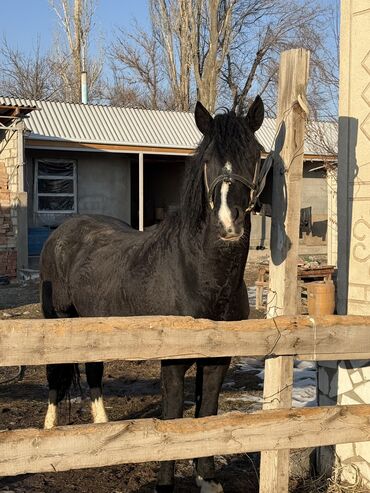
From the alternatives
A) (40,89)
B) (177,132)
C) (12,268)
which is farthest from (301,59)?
(40,89)

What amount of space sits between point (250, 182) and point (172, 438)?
4.20ft

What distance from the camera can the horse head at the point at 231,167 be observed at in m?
2.84

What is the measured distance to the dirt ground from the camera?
153 inches

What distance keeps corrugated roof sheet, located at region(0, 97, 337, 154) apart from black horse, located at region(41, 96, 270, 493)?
1382 cm

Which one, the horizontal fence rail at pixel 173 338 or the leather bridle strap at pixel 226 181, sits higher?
the leather bridle strap at pixel 226 181

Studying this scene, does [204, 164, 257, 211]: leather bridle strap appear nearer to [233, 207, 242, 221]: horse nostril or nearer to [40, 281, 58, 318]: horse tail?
[233, 207, 242, 221]: horse nostril

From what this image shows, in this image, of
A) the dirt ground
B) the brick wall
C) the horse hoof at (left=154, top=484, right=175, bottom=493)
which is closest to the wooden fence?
the horse hoof at (left=154, top=484, right=175, bottom=493)

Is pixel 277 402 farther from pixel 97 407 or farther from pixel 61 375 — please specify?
pixel 61 375

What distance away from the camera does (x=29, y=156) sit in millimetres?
17781

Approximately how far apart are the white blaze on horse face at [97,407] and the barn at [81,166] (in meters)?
9.79

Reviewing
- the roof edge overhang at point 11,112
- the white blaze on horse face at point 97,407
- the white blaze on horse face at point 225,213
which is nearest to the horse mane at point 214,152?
the white blaze on horse face at point 225,213

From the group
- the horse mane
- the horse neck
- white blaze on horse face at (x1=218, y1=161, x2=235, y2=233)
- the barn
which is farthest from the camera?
the barn

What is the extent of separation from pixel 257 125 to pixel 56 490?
8.54 feet

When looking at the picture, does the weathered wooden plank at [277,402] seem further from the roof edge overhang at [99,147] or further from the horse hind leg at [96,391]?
the roof edge overhang at [99,147]
